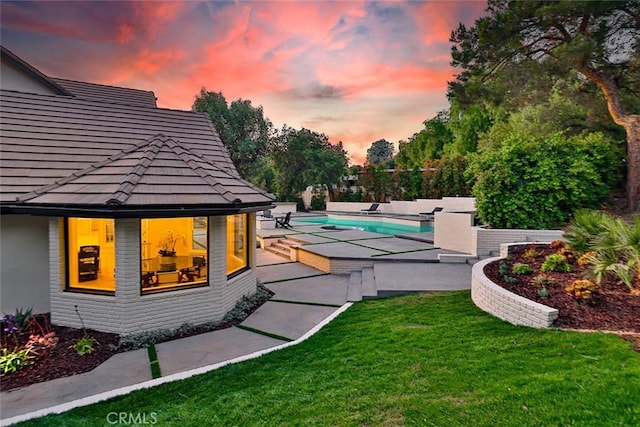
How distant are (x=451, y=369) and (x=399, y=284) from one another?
12.9 ft

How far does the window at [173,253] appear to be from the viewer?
6.09 metres

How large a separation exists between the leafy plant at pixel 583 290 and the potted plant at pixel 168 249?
668 centimetres

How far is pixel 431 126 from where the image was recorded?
1921 inches

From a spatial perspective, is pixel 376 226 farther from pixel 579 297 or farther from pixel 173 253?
pixel 579 297

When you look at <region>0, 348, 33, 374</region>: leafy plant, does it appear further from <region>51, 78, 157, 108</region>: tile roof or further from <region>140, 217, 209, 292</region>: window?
<region>51, 78, 157, 108</region>: tile roof

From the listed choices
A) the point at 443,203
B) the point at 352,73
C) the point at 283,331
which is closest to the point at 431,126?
the point at 443,203

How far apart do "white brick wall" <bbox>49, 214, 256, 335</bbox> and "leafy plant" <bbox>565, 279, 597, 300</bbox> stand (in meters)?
5.85

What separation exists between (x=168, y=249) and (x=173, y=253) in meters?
0.13

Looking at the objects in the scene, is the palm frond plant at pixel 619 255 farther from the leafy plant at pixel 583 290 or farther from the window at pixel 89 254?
the window at pixel 89 254

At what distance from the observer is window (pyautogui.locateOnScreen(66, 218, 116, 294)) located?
235 inches

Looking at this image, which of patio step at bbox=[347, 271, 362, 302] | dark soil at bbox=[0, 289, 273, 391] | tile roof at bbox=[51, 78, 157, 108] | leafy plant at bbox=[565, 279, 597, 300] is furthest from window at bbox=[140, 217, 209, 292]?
leafy plant at bbox=[565, 279, 597, 300]

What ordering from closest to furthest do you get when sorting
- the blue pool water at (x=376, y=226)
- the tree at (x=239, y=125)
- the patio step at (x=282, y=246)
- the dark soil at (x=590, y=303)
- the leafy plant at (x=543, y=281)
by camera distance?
the dark soil at (x=590, y=303) < the leafy plant at (x=543, y=281) < the patio step at (x=282, y=246) < the blue pool water at (x=376, y=226) < the tree at (x=239, y=125)

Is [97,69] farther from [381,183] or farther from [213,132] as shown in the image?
[381,183]

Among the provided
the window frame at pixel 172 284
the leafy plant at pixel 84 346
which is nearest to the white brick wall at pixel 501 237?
the window frame at pixel 172 284
